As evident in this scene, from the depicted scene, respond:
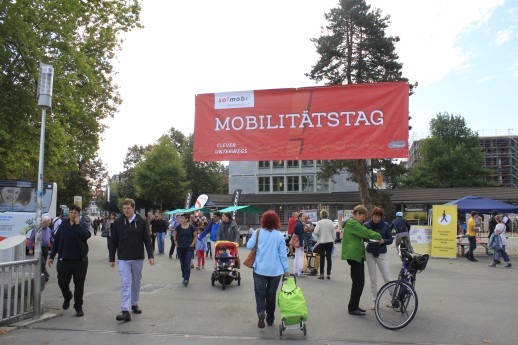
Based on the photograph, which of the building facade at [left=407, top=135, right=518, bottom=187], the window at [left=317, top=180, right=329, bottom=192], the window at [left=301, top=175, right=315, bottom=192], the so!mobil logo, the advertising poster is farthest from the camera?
the building facade at [left=407, top=135, right=518, bottom=187]

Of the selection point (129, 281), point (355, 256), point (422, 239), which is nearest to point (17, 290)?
point (129, 281)

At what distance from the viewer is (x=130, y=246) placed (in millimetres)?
7465

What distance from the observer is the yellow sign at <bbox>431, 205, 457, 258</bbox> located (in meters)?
17.6

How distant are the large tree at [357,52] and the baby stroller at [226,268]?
27.9 m

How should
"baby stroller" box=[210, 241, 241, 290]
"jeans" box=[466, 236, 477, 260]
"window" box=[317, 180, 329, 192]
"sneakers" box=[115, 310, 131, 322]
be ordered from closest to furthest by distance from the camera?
1. "sneakers" box=[115, 310, 131, 322]
2. "baby stroller" box=[210, 241, 241, 290]
3. "jeans" box=[466, 236, 477, 260]
4. "window" box=[317, 180, 329, 192]

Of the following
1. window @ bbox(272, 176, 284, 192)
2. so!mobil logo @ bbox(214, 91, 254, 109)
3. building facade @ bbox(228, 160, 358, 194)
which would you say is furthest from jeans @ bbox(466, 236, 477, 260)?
window @ bbox(272, 176, 284, 192)

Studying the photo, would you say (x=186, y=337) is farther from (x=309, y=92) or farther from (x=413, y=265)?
(x=309, y=92)

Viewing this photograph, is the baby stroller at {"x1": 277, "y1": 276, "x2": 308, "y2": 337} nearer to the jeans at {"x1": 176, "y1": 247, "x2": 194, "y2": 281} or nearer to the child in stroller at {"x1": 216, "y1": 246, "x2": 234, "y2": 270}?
the child in stroller at {"x1": 216, "y1": 246, "x2": 234, "y2": 270}

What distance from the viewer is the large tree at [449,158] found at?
202 feet

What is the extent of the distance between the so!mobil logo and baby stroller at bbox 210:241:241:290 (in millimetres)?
3638

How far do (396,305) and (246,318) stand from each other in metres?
2.34

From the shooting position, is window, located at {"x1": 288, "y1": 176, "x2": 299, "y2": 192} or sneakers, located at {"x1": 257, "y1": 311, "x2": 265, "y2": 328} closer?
sneakers, located at {"x1": 257, "y1": 311, "x2": 265, "y2": 328}

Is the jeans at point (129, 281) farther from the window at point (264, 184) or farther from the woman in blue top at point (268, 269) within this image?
the window at point (264, 184)

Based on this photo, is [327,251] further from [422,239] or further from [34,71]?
[34,71]
